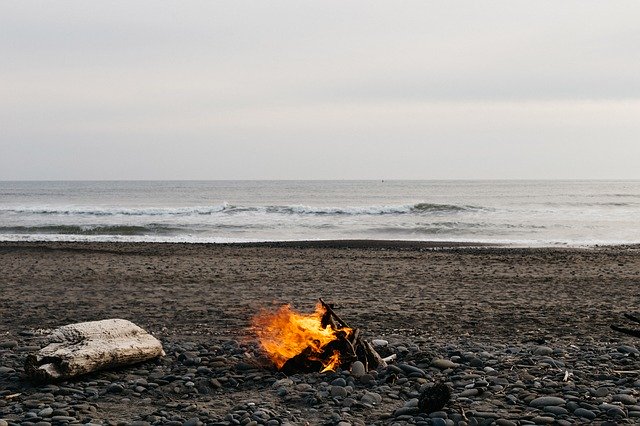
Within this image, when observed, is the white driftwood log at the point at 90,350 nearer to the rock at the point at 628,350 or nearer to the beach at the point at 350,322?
the beach at the point at 350,322

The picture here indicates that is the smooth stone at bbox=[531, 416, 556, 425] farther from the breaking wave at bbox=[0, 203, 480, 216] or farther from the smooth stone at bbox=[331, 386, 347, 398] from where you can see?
the breaking wave at bbox=[0, 203, 480, 216]

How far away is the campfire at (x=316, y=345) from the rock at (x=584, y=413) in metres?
2.11

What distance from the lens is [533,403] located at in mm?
5656

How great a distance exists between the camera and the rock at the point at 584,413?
535 centimetres

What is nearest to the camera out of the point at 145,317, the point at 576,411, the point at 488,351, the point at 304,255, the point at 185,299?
the point at 576,411

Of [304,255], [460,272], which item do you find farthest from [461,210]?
[460,272]

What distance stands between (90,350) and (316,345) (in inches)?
97.4

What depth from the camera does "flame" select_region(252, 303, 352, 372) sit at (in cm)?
698

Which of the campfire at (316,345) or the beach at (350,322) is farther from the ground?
the campfire at (316,345)

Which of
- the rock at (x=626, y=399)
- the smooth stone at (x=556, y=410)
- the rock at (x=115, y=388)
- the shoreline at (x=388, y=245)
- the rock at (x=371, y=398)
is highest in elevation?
the rock at (x=626, y=399)

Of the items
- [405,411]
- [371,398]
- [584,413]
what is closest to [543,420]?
[584,413]

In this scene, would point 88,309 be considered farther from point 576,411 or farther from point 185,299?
point 576,411

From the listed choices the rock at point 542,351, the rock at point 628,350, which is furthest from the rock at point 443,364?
the rock at point 628,350

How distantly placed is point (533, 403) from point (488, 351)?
1855 millimetres
